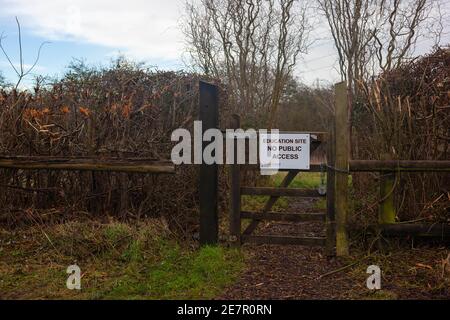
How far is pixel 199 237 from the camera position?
6289 millimetres

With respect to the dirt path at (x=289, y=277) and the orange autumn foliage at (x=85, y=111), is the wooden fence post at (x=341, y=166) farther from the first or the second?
the orange autumn foliage at (x=85, y=111)

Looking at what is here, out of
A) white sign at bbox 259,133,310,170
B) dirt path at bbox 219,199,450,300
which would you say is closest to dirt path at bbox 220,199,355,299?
dirt path at bbox 219,199,450,300

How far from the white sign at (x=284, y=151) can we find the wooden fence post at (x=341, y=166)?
1.32 feet

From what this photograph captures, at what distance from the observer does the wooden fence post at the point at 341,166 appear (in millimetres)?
5816

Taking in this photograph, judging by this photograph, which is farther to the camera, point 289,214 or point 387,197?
point 289,214

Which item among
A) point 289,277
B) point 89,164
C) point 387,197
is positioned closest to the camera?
point 289,277

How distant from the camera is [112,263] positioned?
222 inches

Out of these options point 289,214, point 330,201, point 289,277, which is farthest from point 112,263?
point 330,201

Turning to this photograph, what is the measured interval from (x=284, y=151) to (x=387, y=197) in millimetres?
1430

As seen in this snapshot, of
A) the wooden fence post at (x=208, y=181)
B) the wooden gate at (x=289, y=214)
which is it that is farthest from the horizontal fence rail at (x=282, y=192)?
the wooden fence post at (x=208, y=181)

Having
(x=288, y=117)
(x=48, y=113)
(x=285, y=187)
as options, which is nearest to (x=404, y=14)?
(x=288, y=117)

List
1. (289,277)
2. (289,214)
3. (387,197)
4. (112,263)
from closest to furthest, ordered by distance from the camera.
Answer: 1. (289,277)
2. (112,263)
3. (387,197)
4. (289,214)

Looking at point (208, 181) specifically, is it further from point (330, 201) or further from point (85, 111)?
point (85, 111)
